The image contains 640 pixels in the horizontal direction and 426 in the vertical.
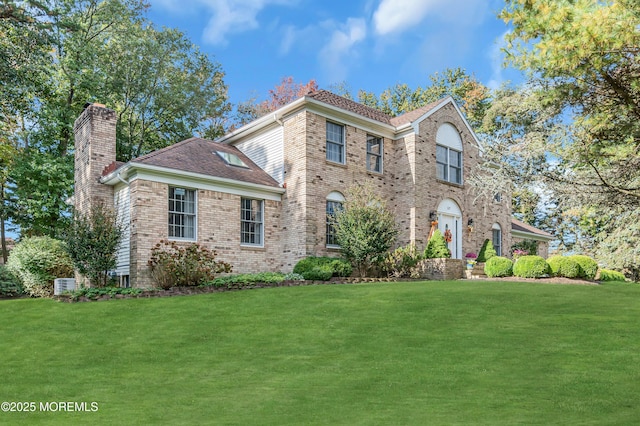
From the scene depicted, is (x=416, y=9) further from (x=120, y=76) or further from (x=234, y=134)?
(x=120, y=76)

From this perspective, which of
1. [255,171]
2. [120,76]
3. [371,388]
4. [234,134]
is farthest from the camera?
[120,76]

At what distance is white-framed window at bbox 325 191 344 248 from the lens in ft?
64.8

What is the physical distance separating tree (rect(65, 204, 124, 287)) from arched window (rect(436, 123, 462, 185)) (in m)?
14.3

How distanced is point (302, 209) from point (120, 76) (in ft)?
56.8

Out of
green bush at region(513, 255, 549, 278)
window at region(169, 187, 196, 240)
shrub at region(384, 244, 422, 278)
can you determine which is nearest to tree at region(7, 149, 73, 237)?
window at region(169, 187, 196, 240)

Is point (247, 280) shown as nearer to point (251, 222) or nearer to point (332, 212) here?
point (251, 222)

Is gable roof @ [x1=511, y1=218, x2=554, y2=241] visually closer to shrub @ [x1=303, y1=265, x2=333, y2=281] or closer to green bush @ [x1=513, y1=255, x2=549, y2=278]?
green bush @ [x1=513, y1=255, x2=549, y2=278]

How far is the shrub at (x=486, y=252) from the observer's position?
23.0 metres

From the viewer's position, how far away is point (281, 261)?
1988 cm

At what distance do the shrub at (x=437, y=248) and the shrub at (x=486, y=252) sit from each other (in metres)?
3.38

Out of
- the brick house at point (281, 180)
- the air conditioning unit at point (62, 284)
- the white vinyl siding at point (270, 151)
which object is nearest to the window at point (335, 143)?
the brick house at point (281, 180)

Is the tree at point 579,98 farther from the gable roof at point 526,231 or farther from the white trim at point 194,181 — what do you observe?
the gable roof at point 526,231

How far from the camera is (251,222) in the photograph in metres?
19.5

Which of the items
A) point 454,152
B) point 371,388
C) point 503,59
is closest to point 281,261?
point 454,152
